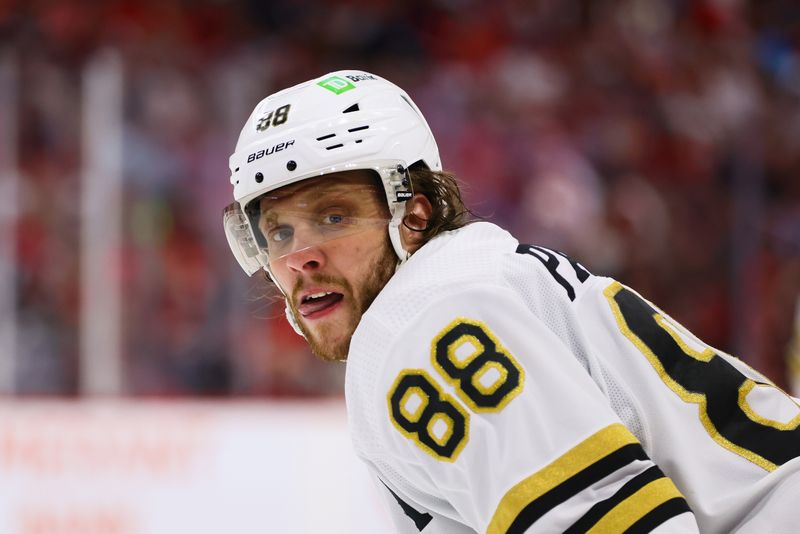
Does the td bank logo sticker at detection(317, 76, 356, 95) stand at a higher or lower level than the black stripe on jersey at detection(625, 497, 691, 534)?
higher

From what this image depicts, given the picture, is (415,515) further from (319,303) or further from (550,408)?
(550,408)

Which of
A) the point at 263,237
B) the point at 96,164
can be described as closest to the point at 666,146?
the point at 96,164

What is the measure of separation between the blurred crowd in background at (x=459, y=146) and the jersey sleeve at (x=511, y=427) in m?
2.74

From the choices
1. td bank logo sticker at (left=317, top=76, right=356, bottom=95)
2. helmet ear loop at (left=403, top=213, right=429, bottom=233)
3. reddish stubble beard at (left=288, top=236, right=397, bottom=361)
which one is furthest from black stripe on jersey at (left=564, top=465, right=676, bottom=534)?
td bank logo sticker at (left=317, top=76, right=356, bottom=95)

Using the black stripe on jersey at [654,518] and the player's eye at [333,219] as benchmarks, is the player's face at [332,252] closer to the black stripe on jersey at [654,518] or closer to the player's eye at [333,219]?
the player's eye at [333,219]

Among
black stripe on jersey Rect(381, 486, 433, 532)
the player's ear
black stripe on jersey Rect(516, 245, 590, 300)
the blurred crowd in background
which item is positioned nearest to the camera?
black stripe on jersey Rect(516, 245, 590, 300)

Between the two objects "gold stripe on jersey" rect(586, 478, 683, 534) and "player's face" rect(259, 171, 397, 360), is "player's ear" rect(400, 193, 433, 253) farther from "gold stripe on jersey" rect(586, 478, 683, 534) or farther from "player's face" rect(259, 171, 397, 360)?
"gold stripe on jersey" rect(586, 478, 683, 534)

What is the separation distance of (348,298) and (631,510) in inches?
25.2

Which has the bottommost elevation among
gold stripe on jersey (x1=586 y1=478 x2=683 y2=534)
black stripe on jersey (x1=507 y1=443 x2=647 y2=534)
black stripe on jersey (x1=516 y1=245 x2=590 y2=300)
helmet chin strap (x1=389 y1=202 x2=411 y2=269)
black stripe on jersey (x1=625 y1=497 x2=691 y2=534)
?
black stripe on jersey (x1=625 y1=497 x2=691 y2=534)

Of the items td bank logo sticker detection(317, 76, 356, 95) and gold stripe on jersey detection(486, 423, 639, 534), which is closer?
gold stripe on jersey detection(486, 423, 639, 534)

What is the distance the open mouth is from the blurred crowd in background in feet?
7.89

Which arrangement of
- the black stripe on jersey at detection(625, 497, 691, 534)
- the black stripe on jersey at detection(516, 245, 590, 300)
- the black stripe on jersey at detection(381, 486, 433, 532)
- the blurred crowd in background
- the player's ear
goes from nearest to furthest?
1. the black stripe on jersey at detection(625, 497, 691, 534)
2. the black stripe on jersey at detection(516, 245, 590, 300)
3. the black stripe on jersey at detection(381, 486, 433, 532)
4. the player's ear
5. the blurred crowd in background

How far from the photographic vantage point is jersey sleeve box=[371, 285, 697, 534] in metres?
1.43

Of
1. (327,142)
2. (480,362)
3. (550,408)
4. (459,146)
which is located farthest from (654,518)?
(459,146)
